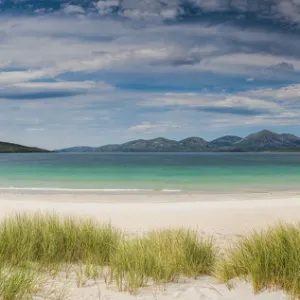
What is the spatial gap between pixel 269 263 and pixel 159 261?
1317mm

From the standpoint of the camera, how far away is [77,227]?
6.38 m

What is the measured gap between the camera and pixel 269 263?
459cm

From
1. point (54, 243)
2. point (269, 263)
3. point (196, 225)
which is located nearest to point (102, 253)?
point (54, 243)

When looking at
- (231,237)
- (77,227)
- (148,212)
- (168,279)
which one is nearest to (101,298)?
(168,279)

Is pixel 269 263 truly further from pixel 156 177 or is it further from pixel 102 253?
pixel 156 177

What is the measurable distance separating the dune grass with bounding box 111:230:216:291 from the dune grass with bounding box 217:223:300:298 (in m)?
0.43

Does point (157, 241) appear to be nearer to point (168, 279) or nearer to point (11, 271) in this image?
point (168, 279)

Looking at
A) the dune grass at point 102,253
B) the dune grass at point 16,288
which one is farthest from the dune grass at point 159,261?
the dune grass at point 16,288

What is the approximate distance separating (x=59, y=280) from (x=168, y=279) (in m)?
1.31

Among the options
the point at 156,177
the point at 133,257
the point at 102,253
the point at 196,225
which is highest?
the point at 133,257

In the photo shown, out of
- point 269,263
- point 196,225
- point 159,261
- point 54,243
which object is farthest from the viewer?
point 196,225

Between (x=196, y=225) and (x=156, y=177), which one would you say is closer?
(x=196, y=225)

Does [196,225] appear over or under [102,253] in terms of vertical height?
under

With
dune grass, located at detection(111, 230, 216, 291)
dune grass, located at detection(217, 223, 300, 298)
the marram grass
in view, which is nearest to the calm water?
the marram grass
